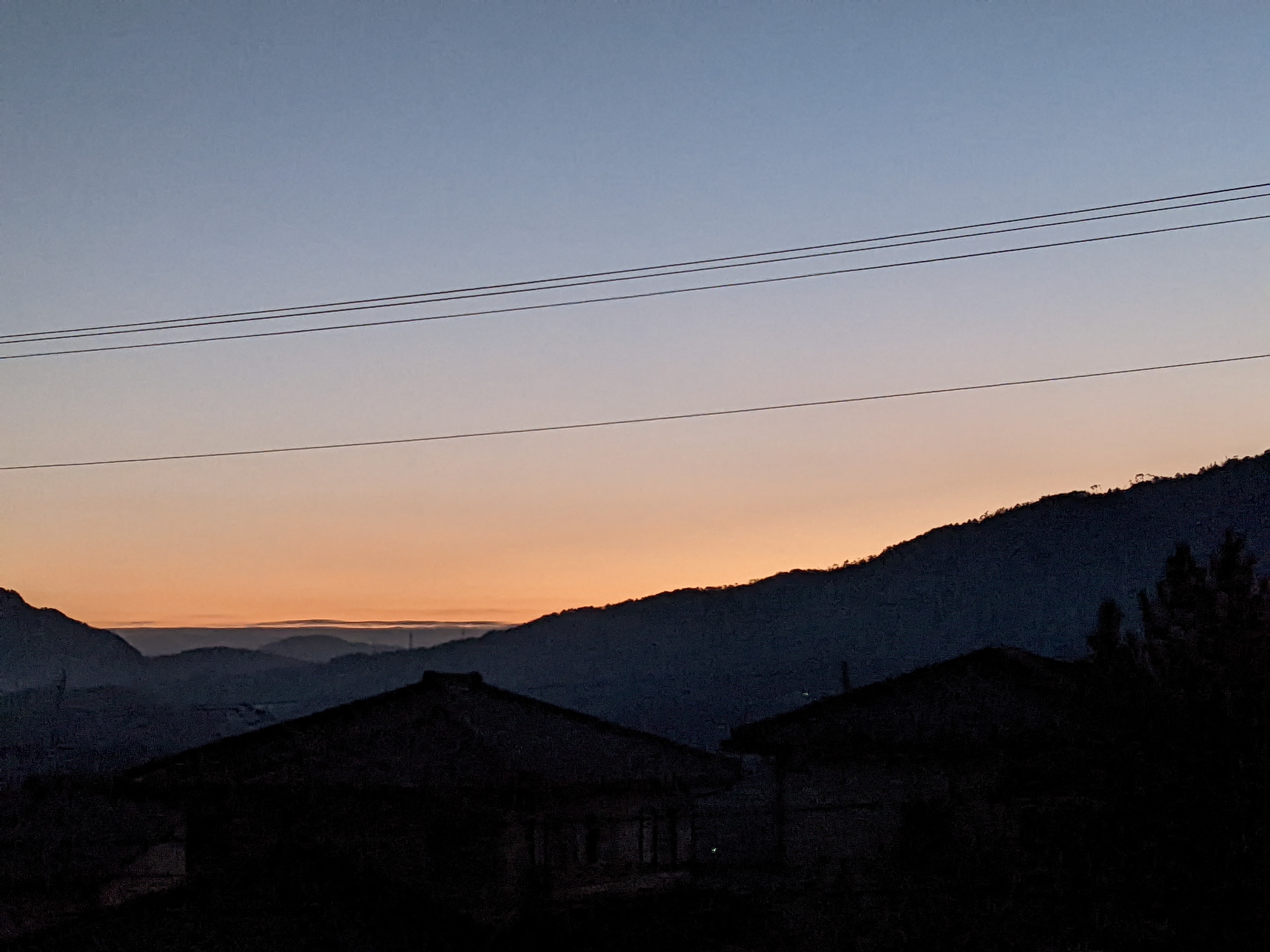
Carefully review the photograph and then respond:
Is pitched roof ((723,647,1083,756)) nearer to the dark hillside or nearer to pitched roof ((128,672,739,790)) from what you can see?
pitched roof ((128,672,739,790))

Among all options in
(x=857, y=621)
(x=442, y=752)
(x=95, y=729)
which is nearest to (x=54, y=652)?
(x=95, y=729)

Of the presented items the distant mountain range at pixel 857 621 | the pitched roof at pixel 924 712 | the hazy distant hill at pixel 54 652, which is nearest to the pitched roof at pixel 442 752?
the pitched roof at pixel 924 712

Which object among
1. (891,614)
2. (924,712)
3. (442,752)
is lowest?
(442,752)

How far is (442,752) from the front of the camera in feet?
67.2

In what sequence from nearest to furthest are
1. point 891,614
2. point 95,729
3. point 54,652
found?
point 891,614, point 95,729, point 54,652

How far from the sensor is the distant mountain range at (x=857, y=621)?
66125mm

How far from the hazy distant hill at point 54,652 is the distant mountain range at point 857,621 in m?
36.6

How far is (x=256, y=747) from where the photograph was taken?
824 inches

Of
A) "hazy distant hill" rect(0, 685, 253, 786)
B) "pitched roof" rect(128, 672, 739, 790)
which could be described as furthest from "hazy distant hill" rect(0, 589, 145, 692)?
"pitched roof" rect(128, 672, 739, 790)

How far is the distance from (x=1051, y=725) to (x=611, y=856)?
1021 cm

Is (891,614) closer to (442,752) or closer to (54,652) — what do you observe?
(442,752)

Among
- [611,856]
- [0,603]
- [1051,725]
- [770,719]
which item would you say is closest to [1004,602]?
[770,719]

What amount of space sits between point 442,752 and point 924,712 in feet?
34.4

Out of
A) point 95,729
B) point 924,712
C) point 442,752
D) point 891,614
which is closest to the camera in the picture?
point 442,752
